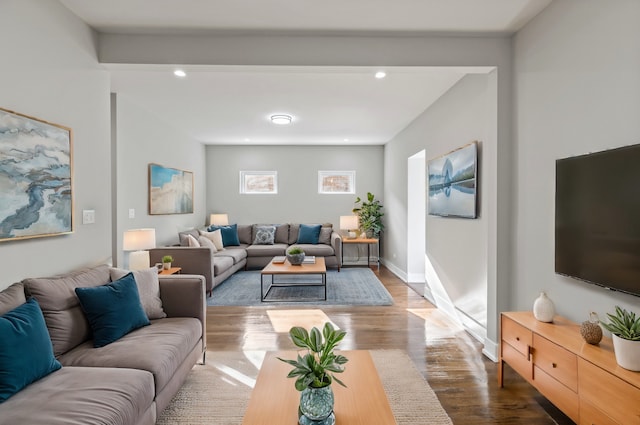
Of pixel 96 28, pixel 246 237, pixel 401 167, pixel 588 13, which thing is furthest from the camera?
pixel 246 237

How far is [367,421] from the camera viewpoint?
144 centimetres

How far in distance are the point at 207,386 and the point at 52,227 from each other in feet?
5.04

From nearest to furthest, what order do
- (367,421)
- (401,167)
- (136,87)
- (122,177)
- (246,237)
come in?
(367,421) < (136,87) < (122,177) < (401,167) < (246,237)

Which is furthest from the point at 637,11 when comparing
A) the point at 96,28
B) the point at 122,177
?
the point at 122,177

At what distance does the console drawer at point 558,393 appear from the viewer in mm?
1745

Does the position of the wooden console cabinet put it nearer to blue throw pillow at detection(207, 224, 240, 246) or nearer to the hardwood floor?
the hardwood floor

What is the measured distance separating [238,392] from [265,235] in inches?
189

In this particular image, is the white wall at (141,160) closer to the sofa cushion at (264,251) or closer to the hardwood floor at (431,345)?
the sofa cushion at (264,251)

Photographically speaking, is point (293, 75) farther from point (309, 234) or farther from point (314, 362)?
point (309, 234)

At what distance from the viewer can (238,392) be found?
236cm

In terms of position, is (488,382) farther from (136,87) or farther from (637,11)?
(136,87)

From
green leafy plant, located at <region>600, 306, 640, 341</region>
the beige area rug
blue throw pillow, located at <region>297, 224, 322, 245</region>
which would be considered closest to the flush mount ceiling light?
blue throw pillow, located at <region>297, 224, 322, 245</region>

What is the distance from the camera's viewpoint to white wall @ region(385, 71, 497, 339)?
3.05m

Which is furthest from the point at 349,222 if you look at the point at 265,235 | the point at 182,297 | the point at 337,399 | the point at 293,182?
the point at 337,399
